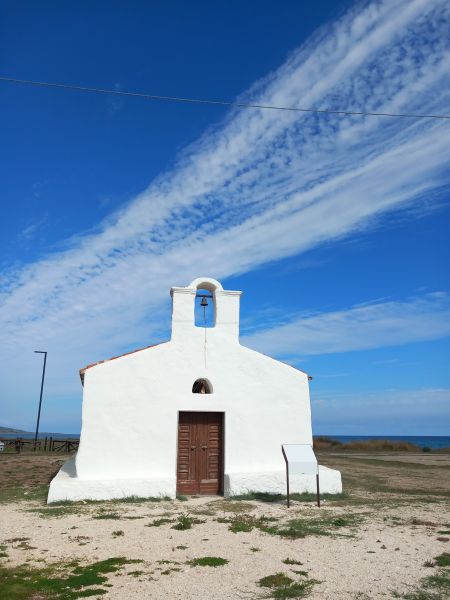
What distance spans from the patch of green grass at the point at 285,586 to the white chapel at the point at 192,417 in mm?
6559

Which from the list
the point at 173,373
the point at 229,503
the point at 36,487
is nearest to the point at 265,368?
the point at 173,373

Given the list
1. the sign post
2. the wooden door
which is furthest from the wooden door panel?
the sign post

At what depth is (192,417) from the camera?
13992 mm

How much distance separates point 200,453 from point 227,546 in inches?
215

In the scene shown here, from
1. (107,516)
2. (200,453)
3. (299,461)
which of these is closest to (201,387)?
(200,453)

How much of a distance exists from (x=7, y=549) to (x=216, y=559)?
3.47 metres

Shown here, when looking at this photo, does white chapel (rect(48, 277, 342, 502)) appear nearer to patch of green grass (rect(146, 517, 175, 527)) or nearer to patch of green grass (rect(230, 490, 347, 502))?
patch of green grass (rect(230, 490, 347, 502))

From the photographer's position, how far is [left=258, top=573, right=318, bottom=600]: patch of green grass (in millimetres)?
6225

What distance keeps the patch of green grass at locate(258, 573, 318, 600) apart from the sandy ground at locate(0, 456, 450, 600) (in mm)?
119

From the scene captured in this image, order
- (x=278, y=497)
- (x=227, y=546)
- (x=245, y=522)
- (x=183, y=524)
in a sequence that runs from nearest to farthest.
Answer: (x=227, y=546)
(x=183, y=524)
(x=245, y=522)
(x=278, y=497)

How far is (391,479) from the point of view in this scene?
1877 cm

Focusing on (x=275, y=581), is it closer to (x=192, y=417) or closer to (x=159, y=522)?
(x=159, y=522)

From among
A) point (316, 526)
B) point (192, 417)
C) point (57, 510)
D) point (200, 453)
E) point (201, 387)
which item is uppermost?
point (201, 387)

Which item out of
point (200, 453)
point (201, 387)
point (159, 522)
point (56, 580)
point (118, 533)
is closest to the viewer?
point (56, 580)
